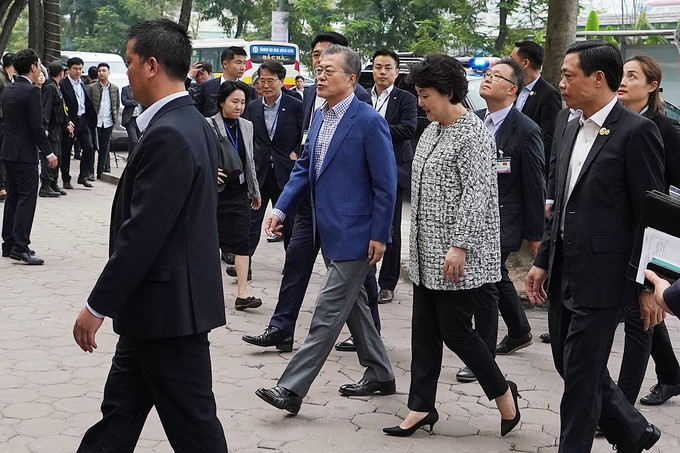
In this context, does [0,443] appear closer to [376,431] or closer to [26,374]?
[26,374]

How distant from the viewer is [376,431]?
16.8 feet

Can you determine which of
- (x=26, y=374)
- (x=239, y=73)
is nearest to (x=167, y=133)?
(x=26, y=374)

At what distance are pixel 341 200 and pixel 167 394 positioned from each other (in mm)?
2071

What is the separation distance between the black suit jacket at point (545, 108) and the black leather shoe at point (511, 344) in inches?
64.8

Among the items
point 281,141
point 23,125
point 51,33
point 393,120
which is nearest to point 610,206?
point 393,120

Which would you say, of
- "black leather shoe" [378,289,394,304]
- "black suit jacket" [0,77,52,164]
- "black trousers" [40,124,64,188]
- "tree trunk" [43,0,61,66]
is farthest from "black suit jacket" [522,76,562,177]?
"tree trunk" [43,0,61,66]

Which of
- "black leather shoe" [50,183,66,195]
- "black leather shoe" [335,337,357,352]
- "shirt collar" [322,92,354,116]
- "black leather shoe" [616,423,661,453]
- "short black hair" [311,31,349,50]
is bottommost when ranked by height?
"black leather shoe" [50,183,66,195]

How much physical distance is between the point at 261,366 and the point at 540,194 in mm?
2050

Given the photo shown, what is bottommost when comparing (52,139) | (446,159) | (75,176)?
(75,176)

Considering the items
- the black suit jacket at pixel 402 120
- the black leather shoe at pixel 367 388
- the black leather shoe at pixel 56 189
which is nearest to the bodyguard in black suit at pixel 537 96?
the black suit jacket at pixel 402 120

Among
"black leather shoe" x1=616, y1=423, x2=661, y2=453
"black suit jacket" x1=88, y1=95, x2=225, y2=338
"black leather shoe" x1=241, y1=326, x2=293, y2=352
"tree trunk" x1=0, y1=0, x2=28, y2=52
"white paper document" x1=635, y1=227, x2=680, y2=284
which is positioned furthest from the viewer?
"tree trunk" x1=0, y1=0, x2=28, y2=52

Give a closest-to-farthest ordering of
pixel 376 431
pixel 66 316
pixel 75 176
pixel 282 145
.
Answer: pixel 376 431
pixel 66 316
pixel 282 145
pixel 75 176

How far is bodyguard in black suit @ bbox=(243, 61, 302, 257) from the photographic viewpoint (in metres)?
8.70

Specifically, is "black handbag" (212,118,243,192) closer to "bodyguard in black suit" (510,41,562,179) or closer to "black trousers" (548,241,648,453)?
"bodyguard in black suit" (510,41,562,179)
